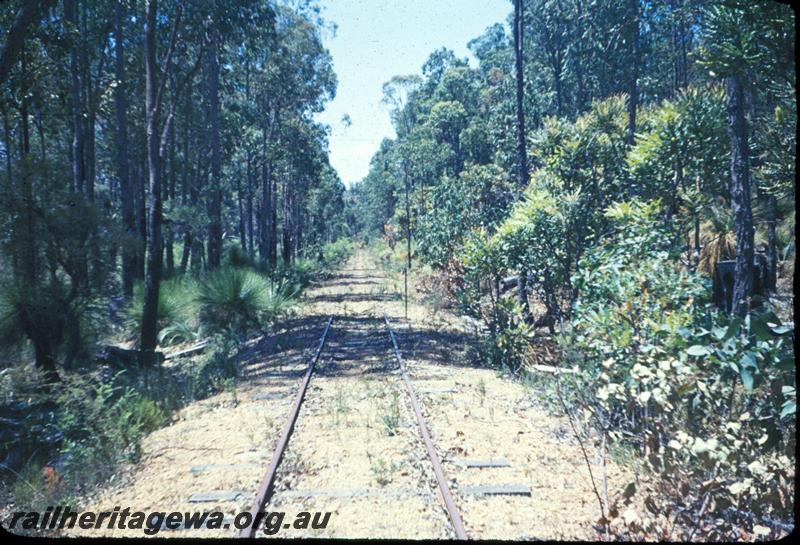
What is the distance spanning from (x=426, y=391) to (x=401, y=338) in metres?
5.46

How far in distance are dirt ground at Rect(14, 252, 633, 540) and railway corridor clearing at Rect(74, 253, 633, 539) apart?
2cm

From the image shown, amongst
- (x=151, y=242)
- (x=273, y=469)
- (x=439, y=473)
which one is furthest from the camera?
(x=151, y=242)

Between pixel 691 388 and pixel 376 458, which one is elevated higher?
pixel 691 388

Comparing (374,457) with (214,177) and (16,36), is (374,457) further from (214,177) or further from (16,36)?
(214,177)

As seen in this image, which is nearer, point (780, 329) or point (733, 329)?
point (780, 329)

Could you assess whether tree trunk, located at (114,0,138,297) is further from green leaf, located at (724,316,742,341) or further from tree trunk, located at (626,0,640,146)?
green leaf, located at (724,316,742,341)

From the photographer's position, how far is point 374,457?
19.8 feet

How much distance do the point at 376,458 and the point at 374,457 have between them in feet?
0.13

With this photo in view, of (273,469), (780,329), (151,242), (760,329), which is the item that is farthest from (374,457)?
(151,242)

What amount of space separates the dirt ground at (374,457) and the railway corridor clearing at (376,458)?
2 cm

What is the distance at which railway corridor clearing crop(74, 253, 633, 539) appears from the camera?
4645mm

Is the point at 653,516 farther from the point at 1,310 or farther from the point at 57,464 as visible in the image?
the point at 1,310

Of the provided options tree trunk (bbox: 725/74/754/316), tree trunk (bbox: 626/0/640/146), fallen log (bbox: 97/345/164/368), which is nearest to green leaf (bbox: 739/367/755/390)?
tree trunk (bbox: 725/74/754/316)

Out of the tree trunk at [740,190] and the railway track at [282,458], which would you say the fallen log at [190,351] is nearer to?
the railway track at [282,458]
